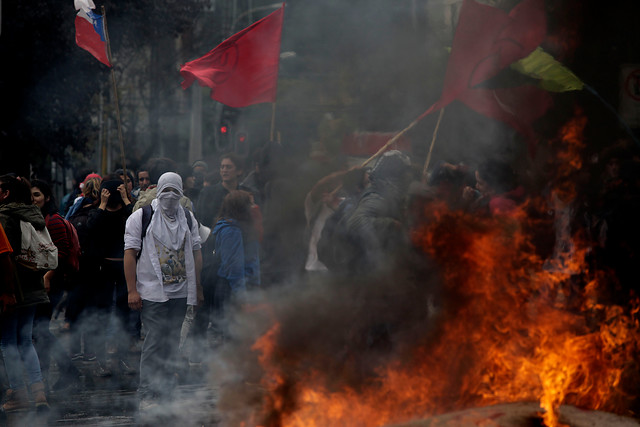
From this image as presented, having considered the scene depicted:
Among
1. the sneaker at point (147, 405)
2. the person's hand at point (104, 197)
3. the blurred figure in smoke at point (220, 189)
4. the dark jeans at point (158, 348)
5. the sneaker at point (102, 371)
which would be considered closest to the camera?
the sneaker at point (147, 405)

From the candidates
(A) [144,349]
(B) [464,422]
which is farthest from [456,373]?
(A) [144,349]

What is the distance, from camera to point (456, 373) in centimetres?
526

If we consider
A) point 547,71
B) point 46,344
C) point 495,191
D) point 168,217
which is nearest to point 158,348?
point 168,217

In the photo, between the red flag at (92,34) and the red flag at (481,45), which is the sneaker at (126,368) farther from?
the red flag at (481,45)

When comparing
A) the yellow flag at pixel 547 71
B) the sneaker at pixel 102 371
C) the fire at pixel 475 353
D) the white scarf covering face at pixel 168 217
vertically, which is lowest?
the sneaker at pixel 102 371

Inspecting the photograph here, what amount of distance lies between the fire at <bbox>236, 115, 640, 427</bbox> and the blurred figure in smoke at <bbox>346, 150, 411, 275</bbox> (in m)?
0.19

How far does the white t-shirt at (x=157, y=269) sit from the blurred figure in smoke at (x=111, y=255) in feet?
5.73

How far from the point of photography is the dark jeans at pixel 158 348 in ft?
20.7

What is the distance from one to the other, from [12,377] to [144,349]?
1.05m

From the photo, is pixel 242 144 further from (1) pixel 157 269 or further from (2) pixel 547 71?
(1) pixel 157 269

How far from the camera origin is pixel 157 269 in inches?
252

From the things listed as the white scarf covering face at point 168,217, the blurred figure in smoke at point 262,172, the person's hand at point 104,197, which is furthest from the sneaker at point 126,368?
the blurred figure in smoke at point 262,172

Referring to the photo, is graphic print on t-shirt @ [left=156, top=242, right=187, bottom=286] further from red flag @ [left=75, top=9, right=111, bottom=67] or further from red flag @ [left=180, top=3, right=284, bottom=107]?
red flag @ [left=75, top=9, right=111, bottom=67]

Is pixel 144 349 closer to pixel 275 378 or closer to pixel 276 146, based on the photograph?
pixel 275 378
